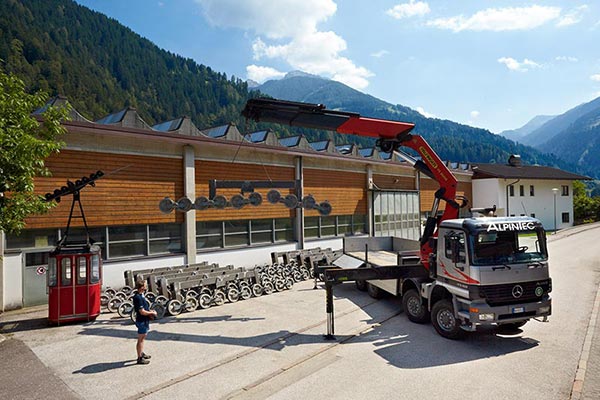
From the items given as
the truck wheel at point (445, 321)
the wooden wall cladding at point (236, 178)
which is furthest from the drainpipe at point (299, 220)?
the truck wheel at point (445, 321)

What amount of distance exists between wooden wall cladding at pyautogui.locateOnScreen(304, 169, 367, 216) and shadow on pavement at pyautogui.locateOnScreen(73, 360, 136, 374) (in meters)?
14.2

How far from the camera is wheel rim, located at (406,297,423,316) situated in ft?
33.5

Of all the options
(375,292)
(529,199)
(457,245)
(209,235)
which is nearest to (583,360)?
(457,245)

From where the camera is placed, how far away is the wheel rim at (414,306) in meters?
10.2

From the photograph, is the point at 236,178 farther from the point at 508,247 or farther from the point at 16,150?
the point at 508,247

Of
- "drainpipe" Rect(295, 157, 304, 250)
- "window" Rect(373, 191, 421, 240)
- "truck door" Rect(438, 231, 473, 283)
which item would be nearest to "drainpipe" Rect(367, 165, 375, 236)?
"window" Rect(373, 191, 421, 240)

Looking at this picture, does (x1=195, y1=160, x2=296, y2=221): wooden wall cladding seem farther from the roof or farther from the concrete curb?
the roof

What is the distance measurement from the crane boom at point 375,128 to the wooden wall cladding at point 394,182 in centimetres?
1447

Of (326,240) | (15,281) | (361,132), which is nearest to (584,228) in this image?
(326,240)

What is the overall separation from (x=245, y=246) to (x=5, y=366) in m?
11.2

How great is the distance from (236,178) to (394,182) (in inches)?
547

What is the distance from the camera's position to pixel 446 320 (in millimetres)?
9055

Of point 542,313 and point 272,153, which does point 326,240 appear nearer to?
point 272,153

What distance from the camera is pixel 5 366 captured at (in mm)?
7980
